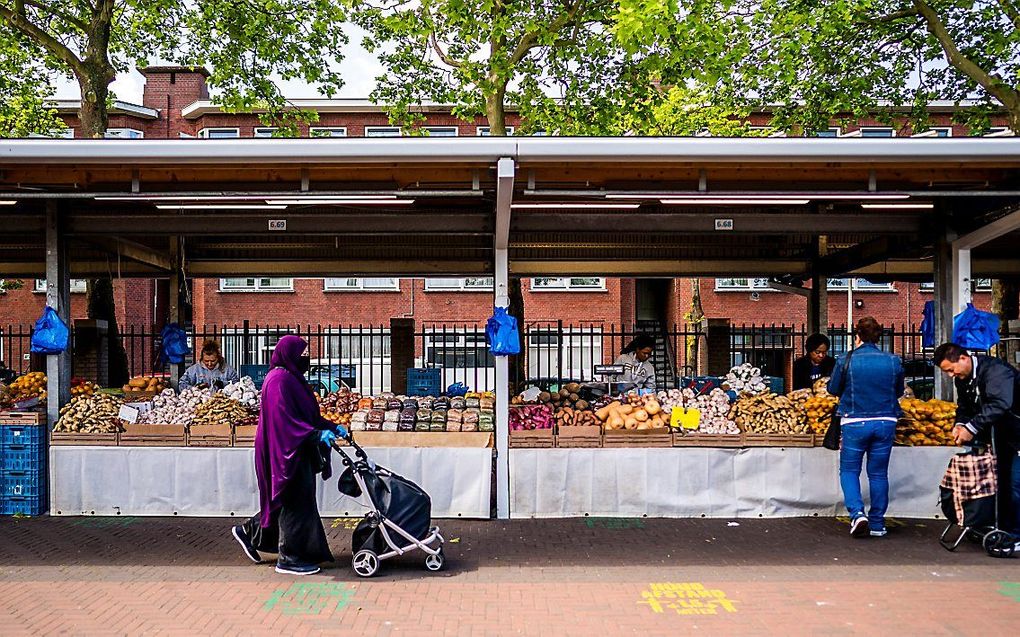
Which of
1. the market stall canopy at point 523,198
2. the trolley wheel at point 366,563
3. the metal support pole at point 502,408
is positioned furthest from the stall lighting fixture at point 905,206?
the trolley wheel at point 366,563

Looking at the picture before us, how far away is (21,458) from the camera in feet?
26.5

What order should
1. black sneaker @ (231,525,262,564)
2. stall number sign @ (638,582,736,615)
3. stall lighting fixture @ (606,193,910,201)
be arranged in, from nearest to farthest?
stall number sign @ (638,582,736,615)
black sneaker @ (231,525,262,564)
stall lighting fixture @ (606,193,910,201)

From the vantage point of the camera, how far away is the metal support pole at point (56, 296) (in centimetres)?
827

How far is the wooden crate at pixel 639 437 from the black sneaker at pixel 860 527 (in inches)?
69.0

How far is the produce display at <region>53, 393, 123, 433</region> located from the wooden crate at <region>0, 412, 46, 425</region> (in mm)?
181

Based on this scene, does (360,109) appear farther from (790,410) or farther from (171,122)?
(790,410)

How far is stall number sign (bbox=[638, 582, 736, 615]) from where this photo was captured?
5.45 metres

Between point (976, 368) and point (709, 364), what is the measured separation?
23.7ft

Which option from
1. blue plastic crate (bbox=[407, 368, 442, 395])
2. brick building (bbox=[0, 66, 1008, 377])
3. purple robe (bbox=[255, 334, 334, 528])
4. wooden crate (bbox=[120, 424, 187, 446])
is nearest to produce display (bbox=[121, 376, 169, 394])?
wooden crate (bbox=[120, 424, 187, 446])

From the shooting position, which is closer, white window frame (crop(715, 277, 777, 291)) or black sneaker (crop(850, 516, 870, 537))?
black sneaker (crop(850, 516, 870, 537))

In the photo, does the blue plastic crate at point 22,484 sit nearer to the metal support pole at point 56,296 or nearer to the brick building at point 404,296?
the metal support pole at point 56,296

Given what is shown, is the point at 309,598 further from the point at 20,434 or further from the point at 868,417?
the point at 868,417

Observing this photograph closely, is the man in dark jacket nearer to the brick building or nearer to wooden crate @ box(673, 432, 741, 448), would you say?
wooden crate @ box(673, 432, 741, 448)

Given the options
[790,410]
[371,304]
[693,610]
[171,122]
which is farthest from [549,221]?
[171,122]
